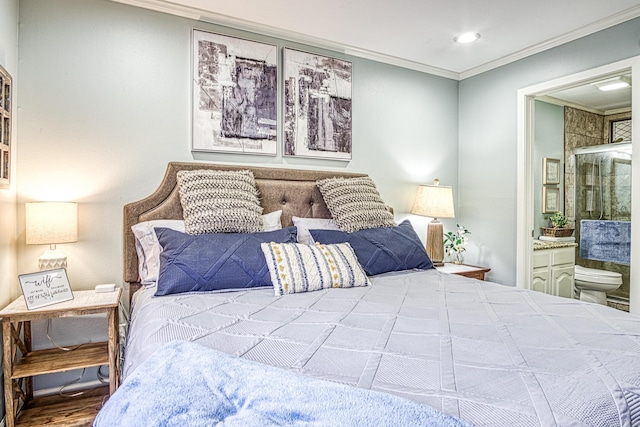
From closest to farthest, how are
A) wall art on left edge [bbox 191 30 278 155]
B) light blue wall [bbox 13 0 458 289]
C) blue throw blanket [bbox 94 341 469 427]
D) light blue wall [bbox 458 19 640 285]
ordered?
blue throw blanket [bbox 94 341 469 427], light blue wall [bbox 13 0 458 289], wall art on left edge [bbox 191 30 278 155], light blue wall [bbox 458 19 640 285]

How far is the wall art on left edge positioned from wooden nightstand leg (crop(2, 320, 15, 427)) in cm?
141

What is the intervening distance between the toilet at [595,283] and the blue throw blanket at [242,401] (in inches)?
167

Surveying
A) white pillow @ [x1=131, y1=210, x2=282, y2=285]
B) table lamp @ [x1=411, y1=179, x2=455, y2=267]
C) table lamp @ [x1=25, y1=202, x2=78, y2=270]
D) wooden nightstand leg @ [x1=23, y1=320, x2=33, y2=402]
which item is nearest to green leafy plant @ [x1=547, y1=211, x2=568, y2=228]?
table lamp @ [x1=411, y1=179, x2=455, y2=267]

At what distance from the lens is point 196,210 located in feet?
6.98

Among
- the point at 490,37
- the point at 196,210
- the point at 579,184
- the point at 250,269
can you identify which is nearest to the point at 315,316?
the point at 250,269

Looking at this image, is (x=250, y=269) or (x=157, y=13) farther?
(x=157, y=13)

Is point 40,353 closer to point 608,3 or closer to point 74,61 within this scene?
point 74,61

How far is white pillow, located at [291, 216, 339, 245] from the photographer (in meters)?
2.46

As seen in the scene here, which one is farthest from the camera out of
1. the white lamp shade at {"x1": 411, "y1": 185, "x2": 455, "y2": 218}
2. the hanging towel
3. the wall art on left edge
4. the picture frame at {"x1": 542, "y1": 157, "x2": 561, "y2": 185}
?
the picture frame at {"x1": 542, "y1": 157, "x2": 561, "y2": 185}

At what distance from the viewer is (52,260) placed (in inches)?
79.7

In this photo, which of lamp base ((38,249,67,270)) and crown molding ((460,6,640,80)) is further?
crown molding ((460,6,640,80))

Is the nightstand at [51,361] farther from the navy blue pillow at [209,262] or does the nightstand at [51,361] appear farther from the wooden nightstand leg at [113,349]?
the navy blue pillow at [209,262]

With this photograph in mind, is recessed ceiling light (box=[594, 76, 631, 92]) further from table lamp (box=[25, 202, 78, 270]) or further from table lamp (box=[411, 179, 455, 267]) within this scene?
table lamp (box=[25, 202, 78, 270])

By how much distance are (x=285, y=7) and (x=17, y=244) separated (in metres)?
2.16
